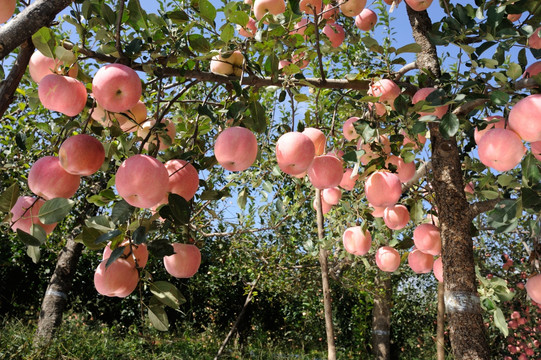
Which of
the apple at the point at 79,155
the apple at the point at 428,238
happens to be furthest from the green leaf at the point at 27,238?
the apple at the point at 428,238

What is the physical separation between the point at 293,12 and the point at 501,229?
0.67 meters

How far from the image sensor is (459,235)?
3.71 ft

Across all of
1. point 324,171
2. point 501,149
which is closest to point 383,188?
point 324,171

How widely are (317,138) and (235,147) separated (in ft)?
1.14

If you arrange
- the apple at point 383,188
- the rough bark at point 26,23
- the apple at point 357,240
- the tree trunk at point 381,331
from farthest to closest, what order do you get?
the tree trunk at point 381,331 < the apple at point 357,240 < the apple at point 383,188 < the rough bark at point 26,23

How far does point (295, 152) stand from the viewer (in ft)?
3.11

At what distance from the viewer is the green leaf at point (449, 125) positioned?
92 cm

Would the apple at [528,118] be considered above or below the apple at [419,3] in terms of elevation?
below

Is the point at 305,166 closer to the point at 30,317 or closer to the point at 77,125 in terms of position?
the point at 77,125

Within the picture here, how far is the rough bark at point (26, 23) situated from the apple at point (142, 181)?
0.26 m

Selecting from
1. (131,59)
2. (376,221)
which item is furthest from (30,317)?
(131,59)

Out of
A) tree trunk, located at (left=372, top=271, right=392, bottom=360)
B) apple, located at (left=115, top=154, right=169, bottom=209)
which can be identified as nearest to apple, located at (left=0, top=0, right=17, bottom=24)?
apple, located at (left=115, top=154, right=169, bottom=209)

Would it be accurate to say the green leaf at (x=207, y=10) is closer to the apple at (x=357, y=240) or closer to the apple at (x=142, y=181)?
the apple at (x=142, y=181)

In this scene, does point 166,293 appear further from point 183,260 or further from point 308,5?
point 308,5
